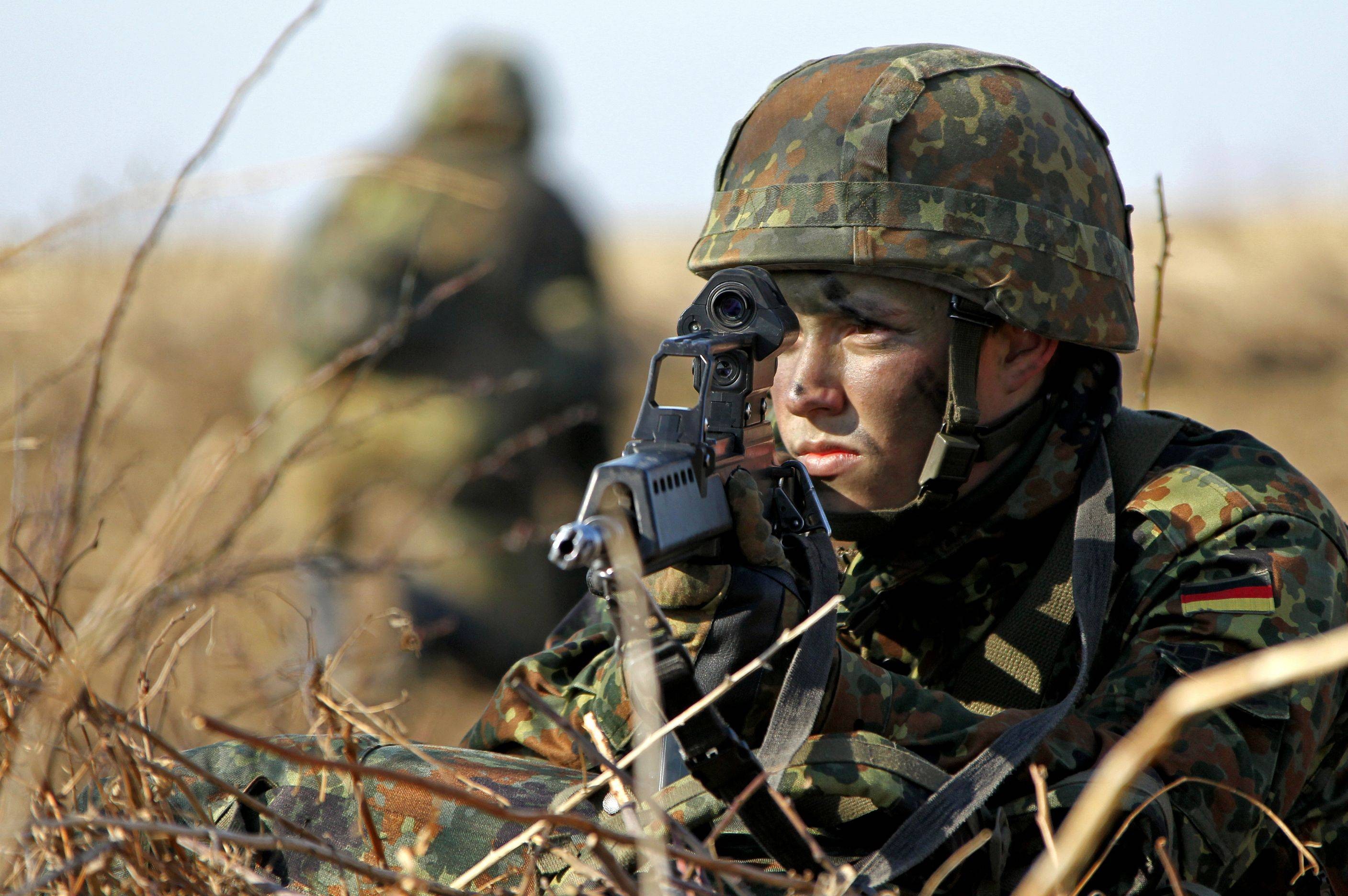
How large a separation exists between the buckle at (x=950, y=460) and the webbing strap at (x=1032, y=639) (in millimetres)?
230

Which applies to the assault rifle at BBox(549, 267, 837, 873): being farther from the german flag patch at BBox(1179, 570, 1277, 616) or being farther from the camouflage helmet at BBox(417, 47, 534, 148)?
the camouflage helmet at BBox(417, 47, 534, 148)

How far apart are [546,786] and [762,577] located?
53cm

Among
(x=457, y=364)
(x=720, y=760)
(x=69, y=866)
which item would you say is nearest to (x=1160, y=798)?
(x=720, y=760)

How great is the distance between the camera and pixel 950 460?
2.50m

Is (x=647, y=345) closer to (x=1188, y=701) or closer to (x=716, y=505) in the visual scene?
(x=716, y=505)

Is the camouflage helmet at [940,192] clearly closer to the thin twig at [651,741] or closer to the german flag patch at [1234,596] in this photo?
the german flag patch at [1234,596]

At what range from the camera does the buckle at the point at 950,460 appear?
98.2 inches

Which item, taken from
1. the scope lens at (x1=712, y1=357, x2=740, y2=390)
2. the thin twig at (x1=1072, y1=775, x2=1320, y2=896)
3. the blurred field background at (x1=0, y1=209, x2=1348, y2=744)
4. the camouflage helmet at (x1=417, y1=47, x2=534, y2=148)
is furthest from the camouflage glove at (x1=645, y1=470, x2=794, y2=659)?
the camouflage helmet at (x1=417, y1=47, x2=534, y2=148)

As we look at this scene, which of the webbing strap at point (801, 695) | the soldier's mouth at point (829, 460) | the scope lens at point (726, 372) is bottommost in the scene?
the webbing strap at point (801, 695)

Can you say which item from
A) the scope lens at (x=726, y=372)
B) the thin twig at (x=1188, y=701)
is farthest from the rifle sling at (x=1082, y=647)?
the thin twig at (x=1188, y=701)

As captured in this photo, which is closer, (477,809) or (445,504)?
(477,809)

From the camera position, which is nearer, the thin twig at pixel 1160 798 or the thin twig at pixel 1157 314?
the thin twig at pixel 1160 798

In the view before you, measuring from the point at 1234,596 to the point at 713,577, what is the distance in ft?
3.07

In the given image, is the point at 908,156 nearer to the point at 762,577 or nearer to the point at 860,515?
the point at 860,515
